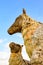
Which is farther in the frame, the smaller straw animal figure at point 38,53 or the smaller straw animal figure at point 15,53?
the smaller straw animal figure at point 15,53

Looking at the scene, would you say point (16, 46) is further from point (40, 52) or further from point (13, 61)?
point (40, 52)

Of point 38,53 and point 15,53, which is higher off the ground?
point 38,53

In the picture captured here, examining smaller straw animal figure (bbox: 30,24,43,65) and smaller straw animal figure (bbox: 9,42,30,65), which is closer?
smaller straw animal figure (bbox: 30,24,43,65)

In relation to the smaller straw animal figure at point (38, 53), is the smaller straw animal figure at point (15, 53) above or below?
below

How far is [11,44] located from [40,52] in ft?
18.0

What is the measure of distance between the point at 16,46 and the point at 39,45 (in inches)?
191

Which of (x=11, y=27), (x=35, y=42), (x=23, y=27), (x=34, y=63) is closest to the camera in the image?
(x=34, y=63)

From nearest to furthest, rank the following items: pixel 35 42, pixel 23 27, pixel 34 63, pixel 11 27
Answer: pixel 34 63 → pixel 35 42 → pixel 23 27 → pixel 11 27

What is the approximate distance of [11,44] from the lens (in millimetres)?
18484

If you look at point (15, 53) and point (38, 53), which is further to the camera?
point (15, 53)

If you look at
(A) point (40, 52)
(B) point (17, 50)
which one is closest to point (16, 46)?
(B) point (17, 50)

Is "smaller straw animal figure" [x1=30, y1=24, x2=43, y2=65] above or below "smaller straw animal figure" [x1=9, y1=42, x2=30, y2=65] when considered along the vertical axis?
above

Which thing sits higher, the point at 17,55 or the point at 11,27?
the point at 11,27

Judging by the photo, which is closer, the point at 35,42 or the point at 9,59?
the point at 35,42
